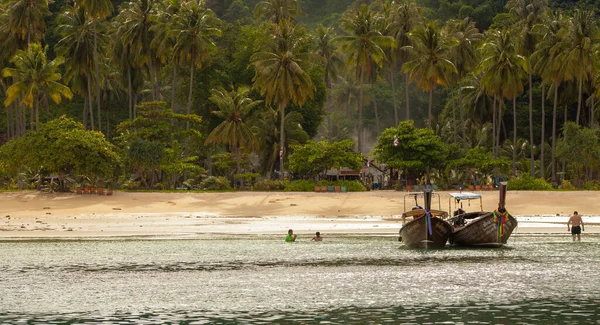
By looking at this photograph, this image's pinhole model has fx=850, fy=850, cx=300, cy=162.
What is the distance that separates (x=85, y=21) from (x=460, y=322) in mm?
77189

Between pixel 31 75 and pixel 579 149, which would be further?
pixel 579 149

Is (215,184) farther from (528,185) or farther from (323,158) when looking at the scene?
(528,185)

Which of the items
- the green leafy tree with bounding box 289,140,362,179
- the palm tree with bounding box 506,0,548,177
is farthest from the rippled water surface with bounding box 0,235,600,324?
the palm tree with bounding box 506,0,548,177

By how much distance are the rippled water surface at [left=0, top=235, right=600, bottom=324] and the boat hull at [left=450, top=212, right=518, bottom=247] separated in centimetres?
74

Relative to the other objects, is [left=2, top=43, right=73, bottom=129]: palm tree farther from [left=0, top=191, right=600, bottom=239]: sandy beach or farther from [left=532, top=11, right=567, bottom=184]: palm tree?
[left=532, top=11, right=567, bottom=184]: palm tree

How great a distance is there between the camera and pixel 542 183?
244 feet

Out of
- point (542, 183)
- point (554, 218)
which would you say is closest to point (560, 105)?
point (542, 183)

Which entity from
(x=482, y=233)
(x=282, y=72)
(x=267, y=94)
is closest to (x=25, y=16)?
(x=267, y=94)

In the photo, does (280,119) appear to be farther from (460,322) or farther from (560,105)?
(460,322)

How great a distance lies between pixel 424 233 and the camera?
4294cm

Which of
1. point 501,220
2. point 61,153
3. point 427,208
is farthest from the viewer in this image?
point 61,153

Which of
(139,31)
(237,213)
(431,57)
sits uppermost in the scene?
(139,31)

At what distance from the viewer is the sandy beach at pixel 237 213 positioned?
5016 cm

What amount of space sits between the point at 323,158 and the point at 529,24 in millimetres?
35050
